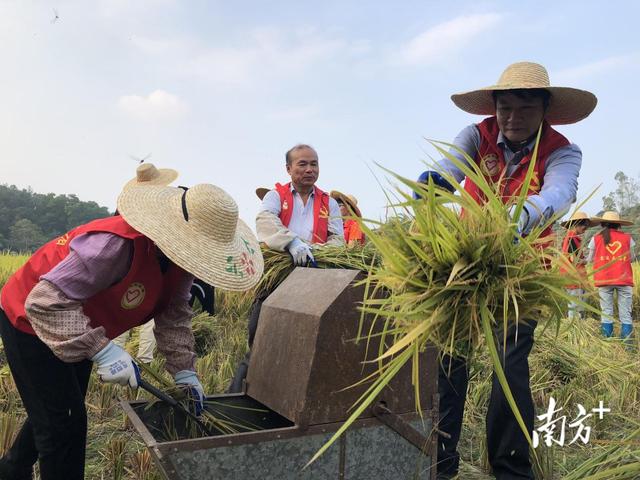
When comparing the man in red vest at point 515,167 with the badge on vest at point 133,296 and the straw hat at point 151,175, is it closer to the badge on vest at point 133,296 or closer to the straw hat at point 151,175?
the badge on vest at point 133,296

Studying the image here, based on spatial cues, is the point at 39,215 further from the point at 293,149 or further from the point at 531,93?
the point at 531,93

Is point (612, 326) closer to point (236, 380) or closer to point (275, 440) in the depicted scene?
point (236, 380)

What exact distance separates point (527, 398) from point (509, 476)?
0.34 metres

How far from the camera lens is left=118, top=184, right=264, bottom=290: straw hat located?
1907mm

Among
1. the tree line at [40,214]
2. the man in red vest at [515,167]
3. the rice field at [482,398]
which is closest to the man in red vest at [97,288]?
the rice field at [482,398]

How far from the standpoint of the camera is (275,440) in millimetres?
1895

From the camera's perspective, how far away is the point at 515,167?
2439 mm

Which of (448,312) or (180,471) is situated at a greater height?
(448,312)

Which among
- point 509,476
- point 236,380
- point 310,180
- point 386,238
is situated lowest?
point 509,476

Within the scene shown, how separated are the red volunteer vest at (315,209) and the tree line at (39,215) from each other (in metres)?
38.4

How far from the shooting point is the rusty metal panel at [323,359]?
77.9 inches

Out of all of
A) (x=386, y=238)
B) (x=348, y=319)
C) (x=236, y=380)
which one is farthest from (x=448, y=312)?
(x=236, y=380)

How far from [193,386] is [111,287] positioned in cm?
56

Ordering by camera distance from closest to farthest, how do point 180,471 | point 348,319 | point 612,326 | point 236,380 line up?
point 180,471 < point 348,319 < point 236,380 < point 612,326
